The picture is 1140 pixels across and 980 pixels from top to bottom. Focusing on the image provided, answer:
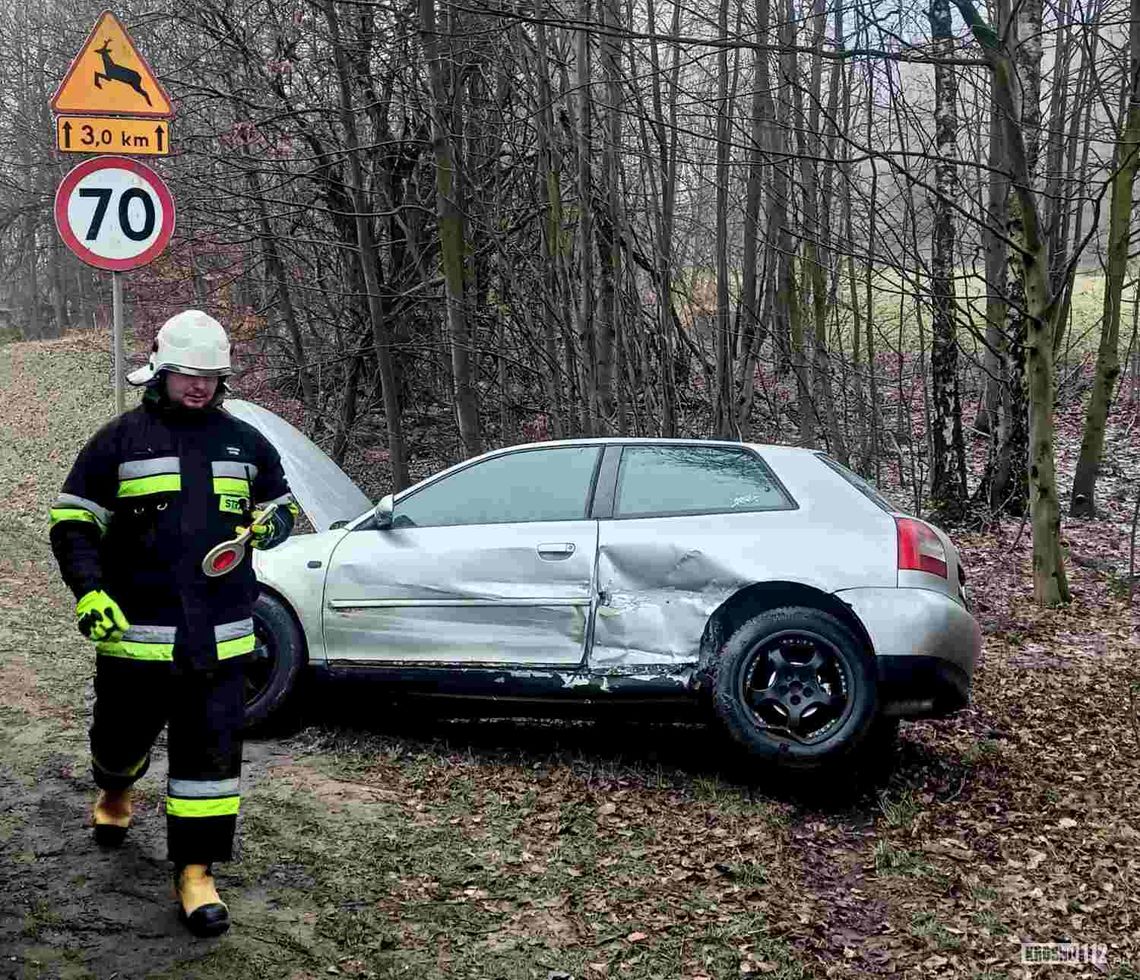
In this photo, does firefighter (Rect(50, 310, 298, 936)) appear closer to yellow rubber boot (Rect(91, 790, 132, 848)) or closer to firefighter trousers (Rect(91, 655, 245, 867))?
firefighter trousers (Rect(91, 655, 245, 867))

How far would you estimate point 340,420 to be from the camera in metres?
14.0

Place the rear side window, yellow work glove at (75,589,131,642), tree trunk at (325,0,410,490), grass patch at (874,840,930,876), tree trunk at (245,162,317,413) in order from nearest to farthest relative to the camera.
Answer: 1. yellow work glove at (75,589,131,642)
2. grass patch at (874,840,930,876)
3. the rear side window
4. tree trunk at (325,0,410,490)
5. tree trunk at (245,162,317,413)

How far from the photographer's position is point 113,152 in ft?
24.9

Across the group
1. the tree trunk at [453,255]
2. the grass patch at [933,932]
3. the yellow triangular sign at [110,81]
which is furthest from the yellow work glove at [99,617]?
the tree trunk at [453,255]

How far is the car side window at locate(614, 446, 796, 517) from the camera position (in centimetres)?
583

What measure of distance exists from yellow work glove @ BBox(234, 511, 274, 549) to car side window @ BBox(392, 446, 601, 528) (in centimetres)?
194

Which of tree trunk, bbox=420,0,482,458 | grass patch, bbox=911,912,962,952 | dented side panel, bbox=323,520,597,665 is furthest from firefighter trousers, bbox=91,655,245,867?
tree trunk, bbox=420,0,482,458

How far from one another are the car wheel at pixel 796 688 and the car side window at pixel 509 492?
3.70ft

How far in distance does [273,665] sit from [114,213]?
10.2 ft

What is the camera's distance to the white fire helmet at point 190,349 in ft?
13.1

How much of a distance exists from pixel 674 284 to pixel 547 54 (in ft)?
8.74

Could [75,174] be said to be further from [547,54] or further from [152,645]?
[547,54]

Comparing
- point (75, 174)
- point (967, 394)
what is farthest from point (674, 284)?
point (967, 394)

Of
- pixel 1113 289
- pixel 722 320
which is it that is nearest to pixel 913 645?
pixel 722 320
